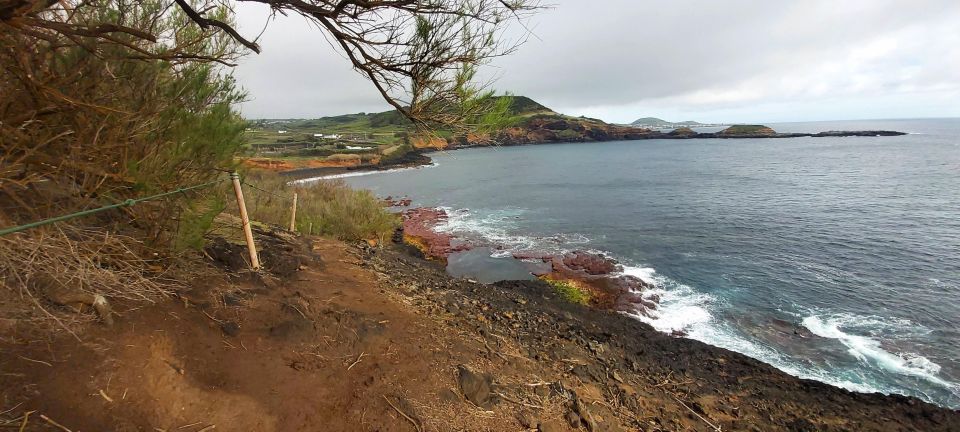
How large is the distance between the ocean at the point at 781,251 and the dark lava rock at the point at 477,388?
29.8ft

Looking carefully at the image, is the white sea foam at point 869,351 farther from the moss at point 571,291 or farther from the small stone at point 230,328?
the small stone at point 230,328

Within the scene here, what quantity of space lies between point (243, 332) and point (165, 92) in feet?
8.51

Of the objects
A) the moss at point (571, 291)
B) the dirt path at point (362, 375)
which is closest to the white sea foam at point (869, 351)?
the dirt path at point (362, 375)

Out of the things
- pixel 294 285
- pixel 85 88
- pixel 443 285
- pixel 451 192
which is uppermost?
pixel 85 88

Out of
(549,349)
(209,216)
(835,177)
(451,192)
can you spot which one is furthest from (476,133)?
(835,177)

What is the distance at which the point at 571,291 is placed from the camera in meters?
14.2

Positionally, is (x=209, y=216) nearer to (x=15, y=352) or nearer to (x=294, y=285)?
(x=294, y=285)

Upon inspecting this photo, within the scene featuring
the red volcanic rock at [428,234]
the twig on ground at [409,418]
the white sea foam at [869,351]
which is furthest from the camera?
the red volcanic rock at [428,234]

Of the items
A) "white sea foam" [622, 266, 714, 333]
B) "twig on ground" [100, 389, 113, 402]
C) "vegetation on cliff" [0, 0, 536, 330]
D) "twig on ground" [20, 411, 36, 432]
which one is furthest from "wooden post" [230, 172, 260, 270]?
"white sea foam" [622, 266, 714, 333]

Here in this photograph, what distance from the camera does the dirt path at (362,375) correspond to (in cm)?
309

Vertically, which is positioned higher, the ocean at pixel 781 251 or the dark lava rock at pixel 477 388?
the dark lava rock at pixel 477 388

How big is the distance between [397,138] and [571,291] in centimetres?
5949

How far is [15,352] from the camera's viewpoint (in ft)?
9.87

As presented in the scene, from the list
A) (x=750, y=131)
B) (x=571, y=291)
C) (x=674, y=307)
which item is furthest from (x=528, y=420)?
(x=750, y=131)
